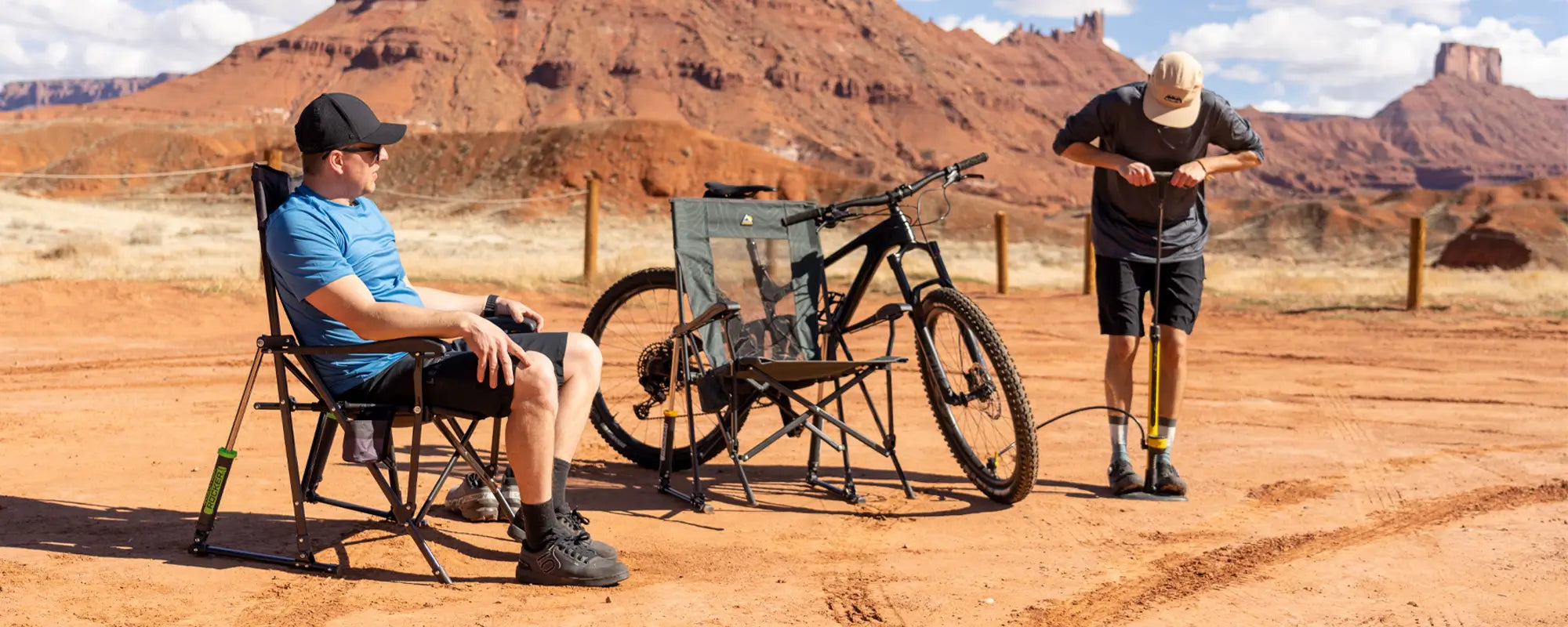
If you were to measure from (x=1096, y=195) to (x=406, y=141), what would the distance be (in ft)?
188

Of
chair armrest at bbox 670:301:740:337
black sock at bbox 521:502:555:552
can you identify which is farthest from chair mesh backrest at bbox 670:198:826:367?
black sock at bbox 521:502:555:552

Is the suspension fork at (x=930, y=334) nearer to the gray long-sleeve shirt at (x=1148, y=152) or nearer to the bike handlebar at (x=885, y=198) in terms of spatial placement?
the bike handlebar at (x=885, y=198)

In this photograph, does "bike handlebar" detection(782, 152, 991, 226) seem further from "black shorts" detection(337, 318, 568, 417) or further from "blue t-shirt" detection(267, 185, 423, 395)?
"blue t-shirt" detection(267, 185, 423, 395)

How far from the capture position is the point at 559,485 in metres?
3.76

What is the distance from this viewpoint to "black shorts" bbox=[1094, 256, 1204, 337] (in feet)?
16.7

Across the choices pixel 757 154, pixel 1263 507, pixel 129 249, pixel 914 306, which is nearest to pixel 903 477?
pixel 914 306

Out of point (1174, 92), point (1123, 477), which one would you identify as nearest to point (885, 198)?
point (1174, 92)

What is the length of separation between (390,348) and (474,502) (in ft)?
3.74

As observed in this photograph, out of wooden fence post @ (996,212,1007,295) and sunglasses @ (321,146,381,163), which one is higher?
sunglasses @ (321,146,381,163)

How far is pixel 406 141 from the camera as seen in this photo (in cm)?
5916

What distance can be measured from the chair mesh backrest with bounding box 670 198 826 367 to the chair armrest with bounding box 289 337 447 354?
1742 millimetres

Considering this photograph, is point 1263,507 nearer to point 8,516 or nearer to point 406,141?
point 8,516

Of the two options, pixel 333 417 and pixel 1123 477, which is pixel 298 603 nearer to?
pixel 333 417

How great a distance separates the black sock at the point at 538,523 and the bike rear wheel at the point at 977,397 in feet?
5.68
